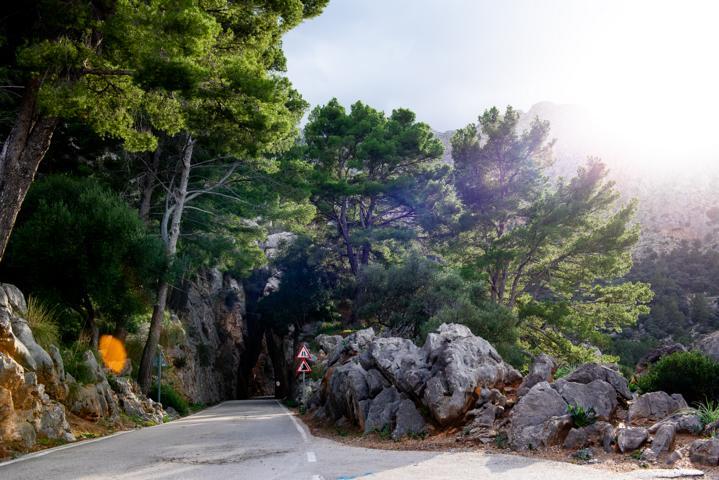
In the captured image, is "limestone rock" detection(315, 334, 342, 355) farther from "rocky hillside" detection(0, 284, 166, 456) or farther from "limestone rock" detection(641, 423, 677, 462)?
"limestone rock" detection(641, 423, 677, 462)

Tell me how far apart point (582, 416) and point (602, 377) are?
1917 millimetres

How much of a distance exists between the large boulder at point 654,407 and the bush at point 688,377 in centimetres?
94

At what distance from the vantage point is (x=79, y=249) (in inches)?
666

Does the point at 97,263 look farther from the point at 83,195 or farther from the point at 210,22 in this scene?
the point at 210,22

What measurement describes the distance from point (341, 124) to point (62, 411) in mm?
28018

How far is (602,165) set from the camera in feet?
92.6

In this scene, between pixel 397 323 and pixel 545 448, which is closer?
pixel 545 448

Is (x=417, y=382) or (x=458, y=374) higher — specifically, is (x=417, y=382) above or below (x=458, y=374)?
below

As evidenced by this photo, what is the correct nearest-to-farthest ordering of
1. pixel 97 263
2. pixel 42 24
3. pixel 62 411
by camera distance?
1. pixel 42 24
2. pixel 62 411
3. pixel 97 263

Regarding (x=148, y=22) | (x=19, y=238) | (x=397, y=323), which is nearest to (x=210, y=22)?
(x=148, y=22)

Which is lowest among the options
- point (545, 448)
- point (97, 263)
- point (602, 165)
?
point (545, 448)

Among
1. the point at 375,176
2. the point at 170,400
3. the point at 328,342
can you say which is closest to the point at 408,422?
the point at 170,400

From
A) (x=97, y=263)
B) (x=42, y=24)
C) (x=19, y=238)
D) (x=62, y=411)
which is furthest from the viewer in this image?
(x=97, y=263)

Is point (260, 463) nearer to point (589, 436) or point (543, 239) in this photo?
point (589, 436)
